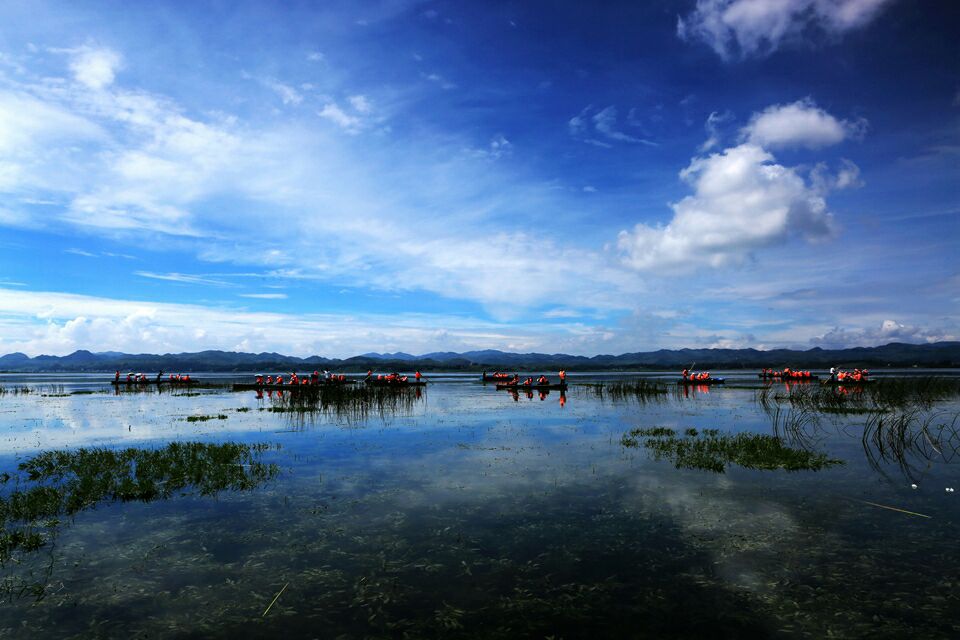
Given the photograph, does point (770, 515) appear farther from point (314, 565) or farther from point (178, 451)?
point (178, 451)

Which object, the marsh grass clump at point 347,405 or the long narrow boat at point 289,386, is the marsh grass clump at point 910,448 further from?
the long narrow boat at point 289,386

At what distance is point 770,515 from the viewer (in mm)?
12148

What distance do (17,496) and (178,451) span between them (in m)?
5.98

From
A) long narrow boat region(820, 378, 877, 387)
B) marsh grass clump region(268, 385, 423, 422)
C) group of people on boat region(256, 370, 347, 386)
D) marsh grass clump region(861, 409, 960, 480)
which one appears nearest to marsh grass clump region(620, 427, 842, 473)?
marsh grass clump region(861, 409, 960, 480)

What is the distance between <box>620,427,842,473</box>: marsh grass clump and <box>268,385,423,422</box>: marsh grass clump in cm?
1665

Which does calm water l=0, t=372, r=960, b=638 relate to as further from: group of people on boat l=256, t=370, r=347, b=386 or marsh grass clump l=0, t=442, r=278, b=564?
group of people on boat l=256, t=370, r=347, b=386

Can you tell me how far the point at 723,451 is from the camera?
759 inches

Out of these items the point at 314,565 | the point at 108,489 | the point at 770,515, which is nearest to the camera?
the point at 314,565

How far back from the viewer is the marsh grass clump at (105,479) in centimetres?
1215

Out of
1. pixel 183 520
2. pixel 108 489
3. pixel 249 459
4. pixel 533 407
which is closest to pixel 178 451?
pixel 249 459

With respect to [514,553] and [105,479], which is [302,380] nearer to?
[105,479]

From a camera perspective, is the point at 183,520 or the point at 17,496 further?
the point at 17,496

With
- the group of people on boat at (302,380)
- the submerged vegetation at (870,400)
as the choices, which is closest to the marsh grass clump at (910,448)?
the submerged vegetation at (870,400)

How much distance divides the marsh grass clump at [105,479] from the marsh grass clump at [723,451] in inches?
557
